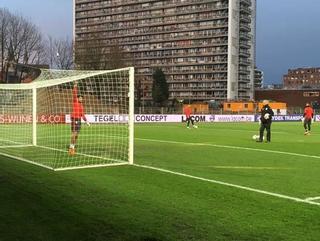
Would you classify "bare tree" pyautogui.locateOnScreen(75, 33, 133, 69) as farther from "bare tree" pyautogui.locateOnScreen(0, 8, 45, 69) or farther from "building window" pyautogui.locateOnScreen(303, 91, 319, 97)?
"building window" pyautogui.locateOnScreen(303, 91, 319, 97)

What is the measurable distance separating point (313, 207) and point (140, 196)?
9.85ft

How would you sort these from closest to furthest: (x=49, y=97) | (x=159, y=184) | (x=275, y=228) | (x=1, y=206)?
(x=275, y=228) < (x=1, y=206) < (x=159, y=184) < (x=49, y=97)

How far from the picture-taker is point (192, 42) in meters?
136

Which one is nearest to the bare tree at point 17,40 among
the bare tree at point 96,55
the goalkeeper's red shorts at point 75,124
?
the bare tree at point 96,55

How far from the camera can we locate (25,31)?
289 feet

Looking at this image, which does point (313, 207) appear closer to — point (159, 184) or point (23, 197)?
point (159, 184)

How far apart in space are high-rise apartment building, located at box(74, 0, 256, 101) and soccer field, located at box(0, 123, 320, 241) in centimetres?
11575

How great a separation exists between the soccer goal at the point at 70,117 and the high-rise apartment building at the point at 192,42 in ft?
335

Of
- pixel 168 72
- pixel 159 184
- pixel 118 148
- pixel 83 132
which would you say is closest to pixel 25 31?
pixel 168 72

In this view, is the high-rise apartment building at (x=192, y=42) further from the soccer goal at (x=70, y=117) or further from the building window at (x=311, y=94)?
the soccer goal at (x=70, y=117)

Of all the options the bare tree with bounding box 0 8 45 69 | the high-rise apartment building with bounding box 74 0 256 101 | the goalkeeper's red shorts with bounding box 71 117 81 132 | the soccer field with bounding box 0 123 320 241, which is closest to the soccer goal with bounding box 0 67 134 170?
the goalkeeper's red shorts with bounding box 71 117 81 132

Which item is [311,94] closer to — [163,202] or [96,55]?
[96,55]

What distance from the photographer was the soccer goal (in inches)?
612

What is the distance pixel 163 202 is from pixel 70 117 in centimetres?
929
